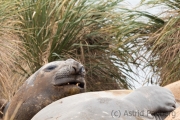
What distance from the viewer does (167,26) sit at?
7.09 meters

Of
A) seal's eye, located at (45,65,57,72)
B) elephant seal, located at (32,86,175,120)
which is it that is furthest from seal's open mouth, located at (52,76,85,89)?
elephant seal, located at (32,86,175,120)

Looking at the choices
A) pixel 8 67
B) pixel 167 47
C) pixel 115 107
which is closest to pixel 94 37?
pixel 167 47

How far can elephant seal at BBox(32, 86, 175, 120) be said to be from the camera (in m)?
3.16

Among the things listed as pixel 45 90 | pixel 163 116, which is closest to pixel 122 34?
pixel 45 90

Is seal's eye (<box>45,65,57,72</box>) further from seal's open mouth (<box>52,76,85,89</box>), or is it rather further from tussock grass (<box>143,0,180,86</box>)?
tussock grass (<box>143,0,180,86</box>)

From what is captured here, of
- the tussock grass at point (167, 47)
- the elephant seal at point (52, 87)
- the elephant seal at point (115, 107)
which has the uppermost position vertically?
the elephant seal at point (115, 107)

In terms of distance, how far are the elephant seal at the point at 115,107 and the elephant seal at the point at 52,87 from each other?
1036 millimetres

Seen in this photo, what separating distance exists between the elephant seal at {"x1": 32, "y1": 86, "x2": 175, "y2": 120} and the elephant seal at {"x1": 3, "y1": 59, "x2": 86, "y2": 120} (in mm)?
1036

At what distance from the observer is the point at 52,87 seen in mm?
4938

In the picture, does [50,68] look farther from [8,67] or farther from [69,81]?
[8,67]

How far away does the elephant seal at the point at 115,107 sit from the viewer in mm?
3155

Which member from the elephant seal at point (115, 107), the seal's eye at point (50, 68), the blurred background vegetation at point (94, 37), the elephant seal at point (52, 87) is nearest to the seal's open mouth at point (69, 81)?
the elephant seal at point (52, 87)

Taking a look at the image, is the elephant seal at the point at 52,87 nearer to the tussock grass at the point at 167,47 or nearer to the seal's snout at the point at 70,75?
the seal's snout at the point at 70,75

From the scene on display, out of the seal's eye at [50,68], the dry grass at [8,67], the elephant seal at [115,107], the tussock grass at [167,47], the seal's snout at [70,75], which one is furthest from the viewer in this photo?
the tussock grass at [167,47]
